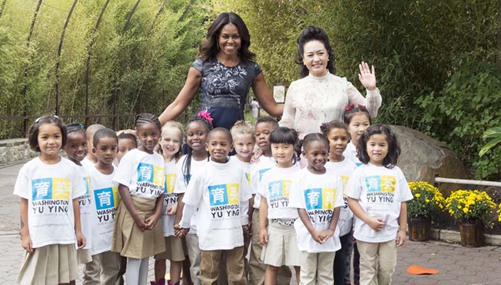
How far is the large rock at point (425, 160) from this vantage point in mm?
7637

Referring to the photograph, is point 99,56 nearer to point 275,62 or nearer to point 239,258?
point 275,62

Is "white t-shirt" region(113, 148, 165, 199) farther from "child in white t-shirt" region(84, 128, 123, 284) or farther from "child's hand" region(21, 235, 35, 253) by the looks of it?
"child's hand" region(21, 235, 35, 253)

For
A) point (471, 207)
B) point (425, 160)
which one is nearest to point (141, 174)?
point (471, 207)

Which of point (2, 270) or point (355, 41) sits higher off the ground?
point (355, 41)

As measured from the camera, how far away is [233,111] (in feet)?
15.1

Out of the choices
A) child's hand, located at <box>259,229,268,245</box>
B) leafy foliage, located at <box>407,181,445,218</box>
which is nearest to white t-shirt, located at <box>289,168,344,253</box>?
child's hand, located at <box>259,229,268,245</box>

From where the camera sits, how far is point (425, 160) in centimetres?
774

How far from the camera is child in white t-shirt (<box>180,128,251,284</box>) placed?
418 cm

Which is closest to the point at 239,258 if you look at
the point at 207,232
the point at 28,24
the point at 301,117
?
the point at 207,232

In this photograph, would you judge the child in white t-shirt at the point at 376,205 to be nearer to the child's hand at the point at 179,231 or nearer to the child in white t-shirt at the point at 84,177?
the child's hand at the point at 179,231

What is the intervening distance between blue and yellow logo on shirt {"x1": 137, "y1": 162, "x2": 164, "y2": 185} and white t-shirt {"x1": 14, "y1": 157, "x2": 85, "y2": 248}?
462 mm

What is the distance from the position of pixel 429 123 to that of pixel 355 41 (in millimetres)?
1507

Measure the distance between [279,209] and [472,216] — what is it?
3.11 metres

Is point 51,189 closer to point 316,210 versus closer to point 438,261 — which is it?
point 316,210
